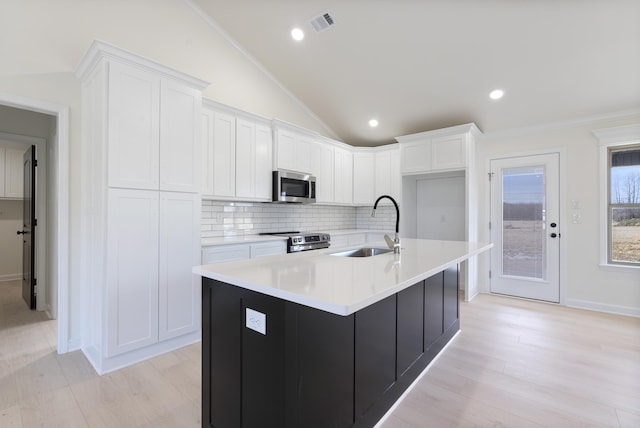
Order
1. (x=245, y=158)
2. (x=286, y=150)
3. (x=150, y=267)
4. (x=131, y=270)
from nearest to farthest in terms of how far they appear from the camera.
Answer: (x=131, y=270)
(x=150, y=267)
(x=245, y=158)
(x=286, y=150)

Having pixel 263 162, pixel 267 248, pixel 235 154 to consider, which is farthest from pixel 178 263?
pixel 263 162

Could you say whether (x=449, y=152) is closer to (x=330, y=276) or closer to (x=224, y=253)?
(x=224, y=253)

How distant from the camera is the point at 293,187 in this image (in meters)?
4.27

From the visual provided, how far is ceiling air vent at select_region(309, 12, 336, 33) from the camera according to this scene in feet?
11.0

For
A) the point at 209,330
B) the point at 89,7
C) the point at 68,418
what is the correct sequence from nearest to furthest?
the point at 209,330
the point at 68,418
the point at 89,7

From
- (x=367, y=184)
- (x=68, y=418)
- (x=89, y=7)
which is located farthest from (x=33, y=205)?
(x=367, y=184)

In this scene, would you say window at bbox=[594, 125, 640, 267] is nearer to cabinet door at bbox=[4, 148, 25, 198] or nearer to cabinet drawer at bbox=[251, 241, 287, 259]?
cabinet drawer at bbox=[251, 241, 287, 259]

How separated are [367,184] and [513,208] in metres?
2.26

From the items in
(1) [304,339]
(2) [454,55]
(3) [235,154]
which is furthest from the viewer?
(3) [235,154]

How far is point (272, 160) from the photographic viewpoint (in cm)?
413

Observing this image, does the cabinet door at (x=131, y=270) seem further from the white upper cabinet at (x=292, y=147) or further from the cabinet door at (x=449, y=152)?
the cabinet door at (x=449, y=152)

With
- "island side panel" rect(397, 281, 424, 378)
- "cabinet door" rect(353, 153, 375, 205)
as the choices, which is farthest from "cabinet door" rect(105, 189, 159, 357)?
"cabinet door" rect(353, 153, 375, 205)

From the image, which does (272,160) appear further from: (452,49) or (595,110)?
(595,110)

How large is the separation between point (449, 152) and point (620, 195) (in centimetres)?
206
